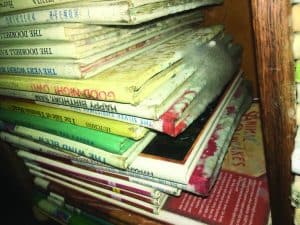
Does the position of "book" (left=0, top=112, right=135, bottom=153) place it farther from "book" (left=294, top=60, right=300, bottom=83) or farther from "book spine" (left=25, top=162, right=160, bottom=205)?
"book" (left=294, top=60, right=300, bottom=83)

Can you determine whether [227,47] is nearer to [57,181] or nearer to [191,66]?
[191,66]

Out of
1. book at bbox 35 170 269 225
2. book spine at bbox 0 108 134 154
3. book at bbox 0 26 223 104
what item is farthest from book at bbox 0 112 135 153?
book at bbox 35 170 269 225

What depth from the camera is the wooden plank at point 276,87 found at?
1.35ft

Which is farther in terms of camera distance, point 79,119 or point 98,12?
point 79,119

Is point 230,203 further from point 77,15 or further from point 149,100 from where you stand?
point 77,15

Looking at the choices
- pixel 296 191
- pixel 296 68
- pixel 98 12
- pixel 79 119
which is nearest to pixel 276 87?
pixel 296 68

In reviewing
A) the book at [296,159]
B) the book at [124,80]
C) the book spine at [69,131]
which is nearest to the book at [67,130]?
the book spine at [69,131]

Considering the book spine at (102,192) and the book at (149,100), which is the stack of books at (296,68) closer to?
the book at (149,100)

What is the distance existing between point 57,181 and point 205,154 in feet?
1.68

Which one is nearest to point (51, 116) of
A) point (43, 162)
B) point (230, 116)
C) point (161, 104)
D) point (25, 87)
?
point (25, 87)

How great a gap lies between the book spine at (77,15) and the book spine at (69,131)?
25cm

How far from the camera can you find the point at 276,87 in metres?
0.45

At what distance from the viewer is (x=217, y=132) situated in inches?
30.5

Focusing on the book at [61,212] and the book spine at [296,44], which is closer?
the book spine at [296,44]
